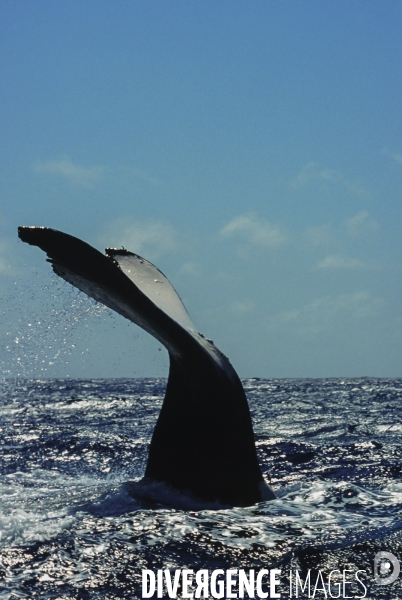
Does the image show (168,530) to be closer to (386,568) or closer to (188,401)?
(188,401)

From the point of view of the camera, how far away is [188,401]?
4332 mm

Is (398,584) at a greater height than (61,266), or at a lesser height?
lesser

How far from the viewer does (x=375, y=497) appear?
5988 mm

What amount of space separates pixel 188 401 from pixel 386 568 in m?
1.43

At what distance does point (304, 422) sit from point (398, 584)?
13.2 metres

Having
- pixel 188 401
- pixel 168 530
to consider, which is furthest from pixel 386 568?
pixel 188 401

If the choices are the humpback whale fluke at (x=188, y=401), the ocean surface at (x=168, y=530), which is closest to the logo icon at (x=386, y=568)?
the ocean surface at (x=168, y=530)

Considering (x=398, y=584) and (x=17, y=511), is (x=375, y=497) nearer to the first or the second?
(x=398, y=584)

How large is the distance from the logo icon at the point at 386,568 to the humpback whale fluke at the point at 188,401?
92cm

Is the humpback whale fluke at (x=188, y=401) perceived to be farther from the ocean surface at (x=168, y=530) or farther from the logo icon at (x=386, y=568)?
the logo icon at (x=386, y=568)

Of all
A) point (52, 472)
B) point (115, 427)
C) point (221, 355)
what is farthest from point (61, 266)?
point (115, 427)

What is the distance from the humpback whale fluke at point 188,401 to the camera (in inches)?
158

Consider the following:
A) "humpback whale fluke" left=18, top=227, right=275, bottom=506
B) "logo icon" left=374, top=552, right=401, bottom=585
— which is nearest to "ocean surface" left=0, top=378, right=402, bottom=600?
"logo icon" left=374, top=552, right=401, bottom=585

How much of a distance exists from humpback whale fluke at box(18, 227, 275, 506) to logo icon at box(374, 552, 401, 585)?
92 cm
